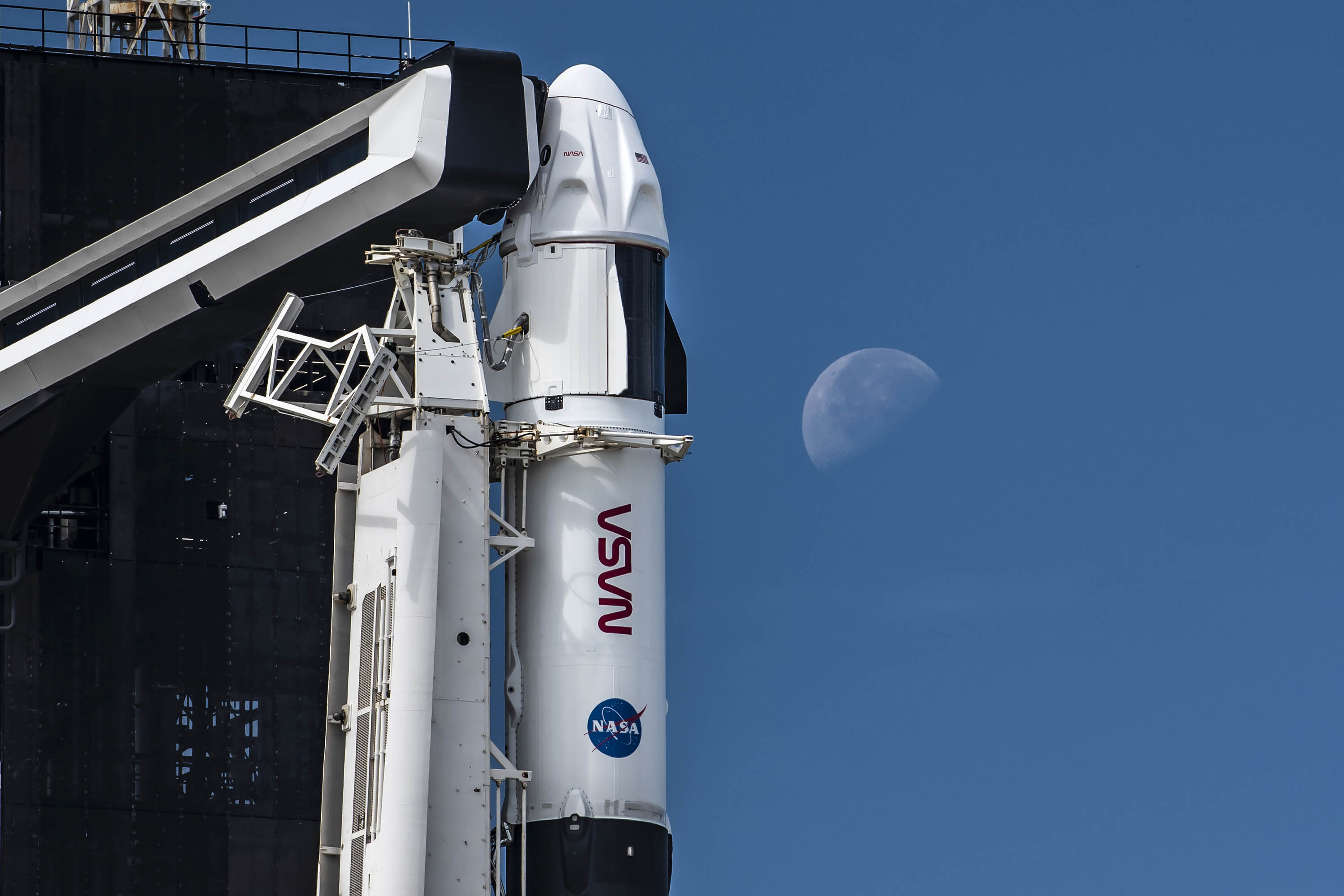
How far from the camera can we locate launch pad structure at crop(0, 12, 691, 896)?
95.3 feet

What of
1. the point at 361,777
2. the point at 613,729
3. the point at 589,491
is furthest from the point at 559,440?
the point at 361,777

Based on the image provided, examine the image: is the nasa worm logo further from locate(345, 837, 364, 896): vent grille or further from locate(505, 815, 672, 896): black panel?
locate(345, 837, 364, 896): vent grille

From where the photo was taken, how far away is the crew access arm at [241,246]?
32031 millimetres

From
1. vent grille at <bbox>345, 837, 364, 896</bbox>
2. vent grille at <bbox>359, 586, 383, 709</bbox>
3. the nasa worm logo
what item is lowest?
vent grille at <bbox>345, 837, 364, 896</bbox>

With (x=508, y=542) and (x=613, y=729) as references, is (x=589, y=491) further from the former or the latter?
(x=613, y=729)

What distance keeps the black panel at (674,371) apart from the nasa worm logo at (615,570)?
3.81 m

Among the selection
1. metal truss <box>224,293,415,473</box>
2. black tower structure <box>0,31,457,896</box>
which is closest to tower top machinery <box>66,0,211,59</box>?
black tower structure <box>0,31,457,896</box>

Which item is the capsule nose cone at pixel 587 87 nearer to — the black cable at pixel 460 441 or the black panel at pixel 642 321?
the black panel at pixel 642 321

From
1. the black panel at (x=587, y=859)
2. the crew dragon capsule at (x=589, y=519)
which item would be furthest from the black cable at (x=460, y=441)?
the black panel at (x=587, y=859)

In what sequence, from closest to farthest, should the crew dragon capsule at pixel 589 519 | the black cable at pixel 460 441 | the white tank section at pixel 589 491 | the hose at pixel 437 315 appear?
the black cable at pixel 460 441, the hose at pixel 437 315, the crew dragon capsule at pixel 589 519, the white tank section at pixel 589 491

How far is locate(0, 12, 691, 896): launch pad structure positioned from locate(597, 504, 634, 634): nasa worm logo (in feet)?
0.12

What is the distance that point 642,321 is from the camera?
31859 millimetres

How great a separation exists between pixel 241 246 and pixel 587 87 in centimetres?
521

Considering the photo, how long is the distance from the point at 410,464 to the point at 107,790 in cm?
926
